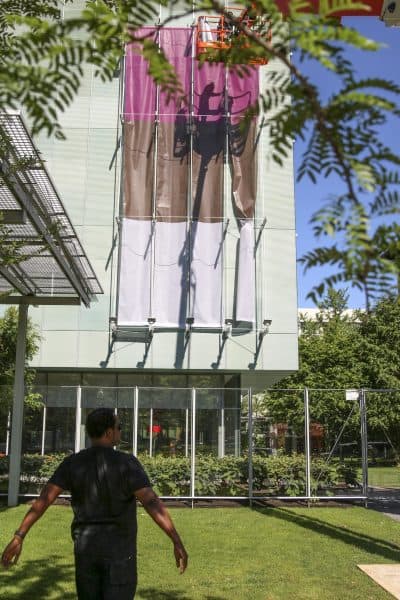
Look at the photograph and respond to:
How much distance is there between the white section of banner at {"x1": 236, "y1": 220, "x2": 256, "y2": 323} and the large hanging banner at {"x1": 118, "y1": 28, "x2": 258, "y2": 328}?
33 mm

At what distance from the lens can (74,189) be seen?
844 inches

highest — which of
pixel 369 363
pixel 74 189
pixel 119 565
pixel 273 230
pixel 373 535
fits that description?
pixel 74 189

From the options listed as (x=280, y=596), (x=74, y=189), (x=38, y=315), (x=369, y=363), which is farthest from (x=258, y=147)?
(x=369, y=363)

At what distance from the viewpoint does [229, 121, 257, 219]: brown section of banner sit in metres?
21.4

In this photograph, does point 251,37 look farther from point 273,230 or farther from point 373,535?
point 273,230

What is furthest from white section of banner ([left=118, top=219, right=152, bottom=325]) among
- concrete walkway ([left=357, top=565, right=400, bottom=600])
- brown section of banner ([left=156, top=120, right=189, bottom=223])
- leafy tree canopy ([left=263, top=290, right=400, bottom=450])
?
concrete walkway ([left=357, top=565, right=400, bottom=600])

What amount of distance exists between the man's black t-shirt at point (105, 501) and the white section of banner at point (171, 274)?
659 inches

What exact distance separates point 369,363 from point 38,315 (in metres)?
21.9

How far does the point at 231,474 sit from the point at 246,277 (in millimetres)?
7161

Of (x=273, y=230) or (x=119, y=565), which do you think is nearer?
(x=119, y=565)

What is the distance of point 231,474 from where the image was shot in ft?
52.2

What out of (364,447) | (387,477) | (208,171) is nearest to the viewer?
(364,447)

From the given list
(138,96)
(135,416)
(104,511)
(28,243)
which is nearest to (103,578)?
(104,511)

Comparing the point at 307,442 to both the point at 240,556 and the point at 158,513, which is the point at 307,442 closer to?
the point at 240,556
